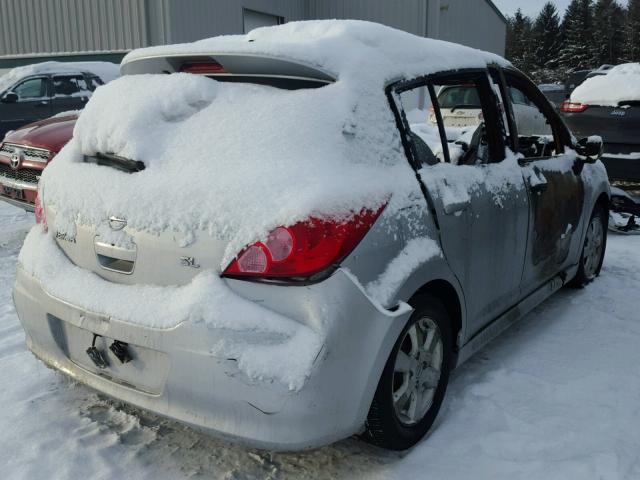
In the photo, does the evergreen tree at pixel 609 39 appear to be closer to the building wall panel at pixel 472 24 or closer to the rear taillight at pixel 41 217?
the building wall panel at pixel 472 24

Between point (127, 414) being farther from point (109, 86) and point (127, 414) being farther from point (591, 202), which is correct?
point (591, 202)

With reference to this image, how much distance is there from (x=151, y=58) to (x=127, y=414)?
1.63 metres

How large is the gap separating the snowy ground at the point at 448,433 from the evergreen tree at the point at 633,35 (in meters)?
68.4

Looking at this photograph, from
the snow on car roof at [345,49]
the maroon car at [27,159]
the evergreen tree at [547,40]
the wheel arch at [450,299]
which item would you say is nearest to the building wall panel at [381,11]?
the maroon car at [27,159]

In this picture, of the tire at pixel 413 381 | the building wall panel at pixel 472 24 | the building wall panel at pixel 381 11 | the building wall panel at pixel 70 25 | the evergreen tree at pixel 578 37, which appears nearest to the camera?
the tire at pixel 413 381

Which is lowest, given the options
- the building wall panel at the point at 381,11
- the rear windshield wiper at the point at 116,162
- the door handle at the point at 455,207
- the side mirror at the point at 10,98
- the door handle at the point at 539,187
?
the door handle at the point at 539,187

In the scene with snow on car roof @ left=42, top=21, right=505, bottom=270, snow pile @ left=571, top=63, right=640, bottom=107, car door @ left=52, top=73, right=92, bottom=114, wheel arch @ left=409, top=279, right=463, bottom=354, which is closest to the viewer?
snow on car roof @ left=42, top=21, right=505, bottom=270

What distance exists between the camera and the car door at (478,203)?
2787 millimetres

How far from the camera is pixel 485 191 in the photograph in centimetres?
308

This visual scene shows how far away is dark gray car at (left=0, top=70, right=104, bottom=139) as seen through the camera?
11141 millimetres

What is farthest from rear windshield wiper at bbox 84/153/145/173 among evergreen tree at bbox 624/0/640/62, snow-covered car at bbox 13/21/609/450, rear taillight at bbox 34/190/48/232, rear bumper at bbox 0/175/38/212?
evergreen tree at bbox 624/0/640/62

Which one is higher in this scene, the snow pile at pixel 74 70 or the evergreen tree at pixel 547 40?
the evergreen tree at pixel 547 40

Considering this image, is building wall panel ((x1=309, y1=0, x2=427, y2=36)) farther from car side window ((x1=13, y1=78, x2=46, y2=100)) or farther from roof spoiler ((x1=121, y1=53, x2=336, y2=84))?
roof spoiler ((x1=121, y1=53, x2=336, y2=84))

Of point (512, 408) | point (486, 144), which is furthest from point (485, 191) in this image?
point (512, 408)
